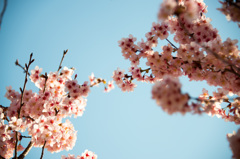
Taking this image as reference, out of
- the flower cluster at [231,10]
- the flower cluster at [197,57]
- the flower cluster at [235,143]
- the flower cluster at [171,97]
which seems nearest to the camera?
the flower cluster at [171,97]

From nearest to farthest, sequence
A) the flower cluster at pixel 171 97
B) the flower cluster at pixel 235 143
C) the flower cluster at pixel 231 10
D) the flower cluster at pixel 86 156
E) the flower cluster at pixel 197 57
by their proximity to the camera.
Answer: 1. the flower cluster at pixel 171 97
2. the flower cluster at pixel 235 143
3. the flower cluster at pixel 231 10
4. the flower cluster at pixel 197 57
5. the flower cluster at pixel 86 156

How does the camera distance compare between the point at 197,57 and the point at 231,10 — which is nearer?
the point at 231,10

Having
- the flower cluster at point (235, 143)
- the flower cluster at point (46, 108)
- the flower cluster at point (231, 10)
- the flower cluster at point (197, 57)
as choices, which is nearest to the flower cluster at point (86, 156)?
the flower cluster at point (46, 108)

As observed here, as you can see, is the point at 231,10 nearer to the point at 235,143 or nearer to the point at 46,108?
the point at 235,143

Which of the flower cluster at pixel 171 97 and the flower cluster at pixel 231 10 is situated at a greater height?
the flower cluster at pixel 231 10

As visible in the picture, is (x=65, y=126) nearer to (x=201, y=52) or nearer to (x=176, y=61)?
(x=176, y=61)

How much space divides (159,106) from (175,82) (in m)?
0.34

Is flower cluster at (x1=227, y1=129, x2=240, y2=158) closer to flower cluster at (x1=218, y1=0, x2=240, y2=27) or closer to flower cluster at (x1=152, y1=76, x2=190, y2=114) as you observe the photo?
flower cluster at (x1=152, y1=76, x2=190, y2=114)

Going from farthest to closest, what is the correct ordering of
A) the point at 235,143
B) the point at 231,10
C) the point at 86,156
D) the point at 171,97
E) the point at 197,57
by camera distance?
the point at 86,156 < the point at 197,57 < the point at 231,10 < the point at 235,143 < the point at 171,97

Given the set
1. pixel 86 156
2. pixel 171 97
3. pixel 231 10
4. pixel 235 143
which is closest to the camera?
pixel 171 97

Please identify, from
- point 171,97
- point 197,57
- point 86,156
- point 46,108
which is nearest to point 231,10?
point 197,57

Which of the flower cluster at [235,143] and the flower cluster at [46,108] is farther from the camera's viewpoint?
the flower cluster at [46,108]

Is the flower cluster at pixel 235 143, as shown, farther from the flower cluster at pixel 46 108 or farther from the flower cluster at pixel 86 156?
the flower cluster at pixel 86 156

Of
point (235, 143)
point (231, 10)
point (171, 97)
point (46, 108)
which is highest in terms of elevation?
point (231, 10)
